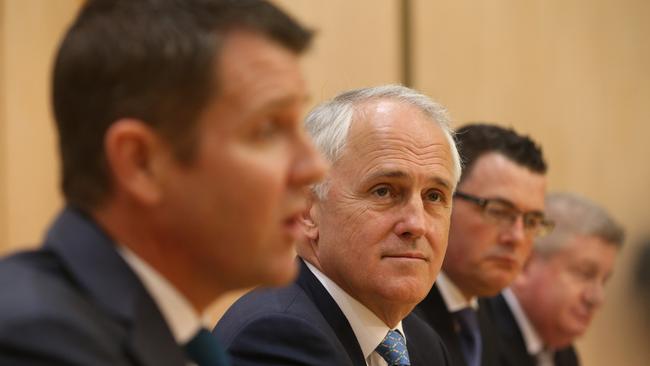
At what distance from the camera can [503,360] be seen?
3.73m

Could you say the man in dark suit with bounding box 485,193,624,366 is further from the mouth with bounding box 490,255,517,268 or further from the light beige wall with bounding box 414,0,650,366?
the light beige wall with bounding box 414,0,650,366

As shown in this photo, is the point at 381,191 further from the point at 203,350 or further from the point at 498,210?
the point at 498,210

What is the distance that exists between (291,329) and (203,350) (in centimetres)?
57

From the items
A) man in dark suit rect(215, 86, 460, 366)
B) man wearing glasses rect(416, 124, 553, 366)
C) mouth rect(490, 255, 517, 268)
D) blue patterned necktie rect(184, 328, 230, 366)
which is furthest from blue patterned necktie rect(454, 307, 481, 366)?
blue patterned necktie rect(184, 328, 230, 366)

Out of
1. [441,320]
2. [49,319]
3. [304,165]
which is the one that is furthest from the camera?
[441,320]

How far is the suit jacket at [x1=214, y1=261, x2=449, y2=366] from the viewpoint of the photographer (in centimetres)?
204

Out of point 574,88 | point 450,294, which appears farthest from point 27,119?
point 574,88

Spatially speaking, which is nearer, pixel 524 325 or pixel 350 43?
pixel 524 325

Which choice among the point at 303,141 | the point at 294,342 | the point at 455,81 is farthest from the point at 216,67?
the point at 455,81

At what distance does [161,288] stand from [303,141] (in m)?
0.31

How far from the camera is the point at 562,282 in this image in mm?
4398

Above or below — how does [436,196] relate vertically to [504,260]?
above

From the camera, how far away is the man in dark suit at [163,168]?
1.32 meters

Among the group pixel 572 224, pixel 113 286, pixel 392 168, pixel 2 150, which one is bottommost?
pixel 572 224
